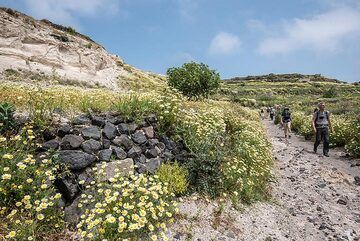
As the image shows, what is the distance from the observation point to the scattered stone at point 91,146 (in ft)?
18.4

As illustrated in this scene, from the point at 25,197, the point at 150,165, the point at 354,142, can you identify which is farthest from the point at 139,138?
the point at 354,142

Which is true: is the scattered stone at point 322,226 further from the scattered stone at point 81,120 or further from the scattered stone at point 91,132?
the scattered stone at point 81,120

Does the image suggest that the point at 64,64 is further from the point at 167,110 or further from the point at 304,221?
the point at 304,221

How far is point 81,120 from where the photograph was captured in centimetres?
605

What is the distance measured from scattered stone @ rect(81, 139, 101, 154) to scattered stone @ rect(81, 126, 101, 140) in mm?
112

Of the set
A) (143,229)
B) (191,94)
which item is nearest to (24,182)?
(143,229)

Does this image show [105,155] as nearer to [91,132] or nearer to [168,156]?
[91,132]

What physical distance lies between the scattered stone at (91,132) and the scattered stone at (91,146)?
0.37 feet

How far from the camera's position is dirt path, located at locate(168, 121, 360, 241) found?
5469mm

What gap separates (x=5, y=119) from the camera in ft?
17.7

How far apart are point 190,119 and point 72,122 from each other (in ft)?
9.19

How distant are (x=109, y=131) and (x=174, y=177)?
5.03 feet

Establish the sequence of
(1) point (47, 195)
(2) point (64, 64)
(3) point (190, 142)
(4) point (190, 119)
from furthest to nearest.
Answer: (2) point (64, 64) < (4) point (190, 119) < (3) point (190, 142) < (1) point (47, 195)

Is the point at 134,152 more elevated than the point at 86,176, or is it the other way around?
the point at 134,152
